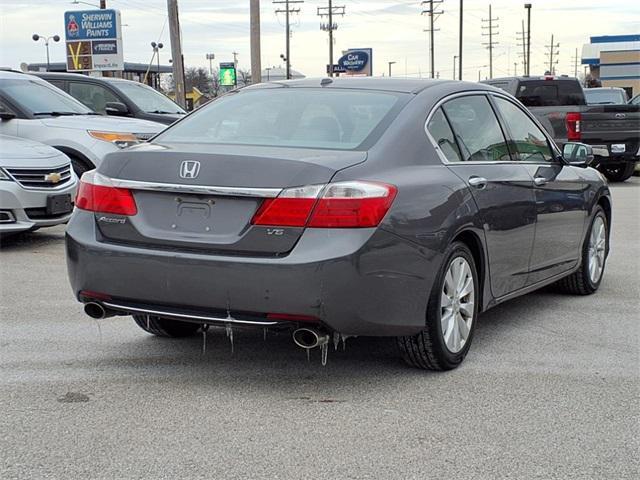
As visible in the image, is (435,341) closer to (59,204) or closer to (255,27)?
(59,204)

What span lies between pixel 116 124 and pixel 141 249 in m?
7.53

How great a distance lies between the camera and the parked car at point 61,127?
11469mm

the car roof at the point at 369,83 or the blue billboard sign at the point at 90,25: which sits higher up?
the blue billboard sign at the point at 90,25

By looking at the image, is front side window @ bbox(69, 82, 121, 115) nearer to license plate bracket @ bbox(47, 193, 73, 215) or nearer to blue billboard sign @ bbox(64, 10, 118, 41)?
license plate bracket @ bbox(47, 193, 73, 215)

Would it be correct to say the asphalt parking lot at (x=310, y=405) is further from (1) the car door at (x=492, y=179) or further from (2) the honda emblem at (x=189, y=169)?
(2) the honda emblem at (x=189, y=169)

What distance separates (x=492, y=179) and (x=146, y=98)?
11037 millimetres

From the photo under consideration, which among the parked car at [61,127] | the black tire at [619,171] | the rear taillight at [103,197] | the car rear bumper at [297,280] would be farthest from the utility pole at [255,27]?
the car rear bumper at [297,280]

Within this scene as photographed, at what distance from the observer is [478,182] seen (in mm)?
5465

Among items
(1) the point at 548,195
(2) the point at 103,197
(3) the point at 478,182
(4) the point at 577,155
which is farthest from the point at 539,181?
(2) the point at 103,197

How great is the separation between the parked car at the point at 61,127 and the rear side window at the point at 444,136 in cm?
674

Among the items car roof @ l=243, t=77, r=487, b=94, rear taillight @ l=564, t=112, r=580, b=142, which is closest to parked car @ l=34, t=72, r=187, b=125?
rear taillight @ l=564, t=112, r=580, b=142

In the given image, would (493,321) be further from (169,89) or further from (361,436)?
(169,89)

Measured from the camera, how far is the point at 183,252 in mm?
4664

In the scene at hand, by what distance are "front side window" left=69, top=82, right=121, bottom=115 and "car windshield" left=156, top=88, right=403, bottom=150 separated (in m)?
10.1
